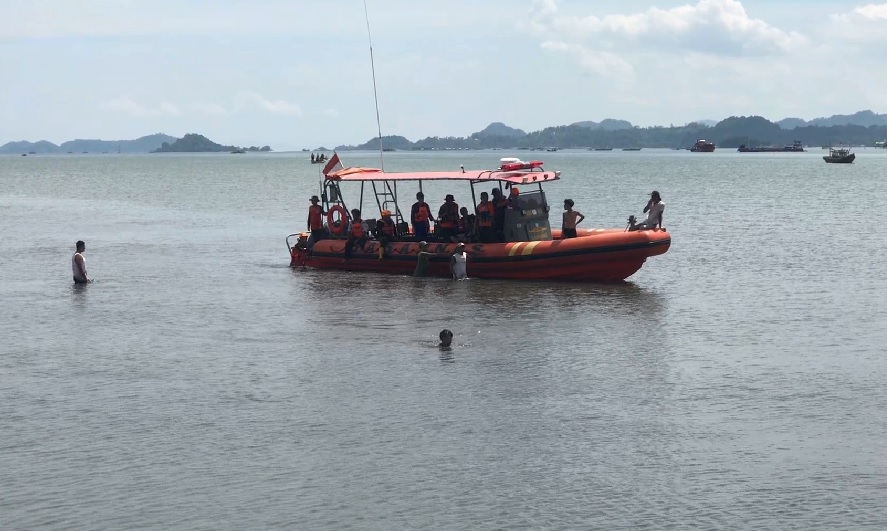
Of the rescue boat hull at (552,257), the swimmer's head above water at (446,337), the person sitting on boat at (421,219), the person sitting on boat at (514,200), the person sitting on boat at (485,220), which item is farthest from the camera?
the person sitting on boat at (421,219)

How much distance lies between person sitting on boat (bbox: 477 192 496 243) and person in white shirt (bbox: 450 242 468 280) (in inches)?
27.5

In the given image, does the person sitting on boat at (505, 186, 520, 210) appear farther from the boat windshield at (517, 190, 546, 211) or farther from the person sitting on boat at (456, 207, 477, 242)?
the person sitting on boat at (456, 207, 477, 242)

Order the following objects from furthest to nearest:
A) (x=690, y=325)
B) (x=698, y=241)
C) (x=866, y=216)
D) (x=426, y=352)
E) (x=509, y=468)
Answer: (x=866, y=216)
(x=698, y=241)
(x=690, y=325)
(x=426, y=352)
(x=509, y=468)

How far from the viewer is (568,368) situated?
18.4 metres

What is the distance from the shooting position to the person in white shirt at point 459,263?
27.1 meters

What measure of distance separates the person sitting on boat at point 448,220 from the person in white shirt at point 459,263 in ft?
3.46

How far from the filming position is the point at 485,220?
27516 mm

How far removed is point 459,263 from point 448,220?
5.15 feet

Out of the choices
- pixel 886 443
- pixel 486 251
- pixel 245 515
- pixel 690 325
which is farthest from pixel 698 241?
pixel 245 515

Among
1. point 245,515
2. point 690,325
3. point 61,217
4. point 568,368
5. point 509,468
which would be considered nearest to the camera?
point 245,515

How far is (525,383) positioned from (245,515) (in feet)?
21.0

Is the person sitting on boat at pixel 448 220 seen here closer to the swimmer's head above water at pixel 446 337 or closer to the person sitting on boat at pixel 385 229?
the person sitting on boat at pixel 385 229

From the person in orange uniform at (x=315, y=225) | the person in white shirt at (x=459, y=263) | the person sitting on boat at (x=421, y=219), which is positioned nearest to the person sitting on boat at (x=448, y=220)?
the person sitting on boat at (x=421, y=219)

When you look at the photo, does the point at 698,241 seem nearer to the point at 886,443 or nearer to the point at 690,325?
the point at 690,325
